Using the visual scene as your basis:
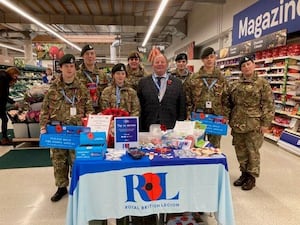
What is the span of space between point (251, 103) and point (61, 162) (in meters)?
2.35

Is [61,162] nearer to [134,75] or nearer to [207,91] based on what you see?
[134,75]

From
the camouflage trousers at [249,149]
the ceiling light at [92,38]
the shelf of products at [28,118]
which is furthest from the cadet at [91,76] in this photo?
the ceiling light at [92,38]

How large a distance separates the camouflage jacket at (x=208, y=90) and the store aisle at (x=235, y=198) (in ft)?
3.70

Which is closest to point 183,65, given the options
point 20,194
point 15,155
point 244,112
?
point 244,112

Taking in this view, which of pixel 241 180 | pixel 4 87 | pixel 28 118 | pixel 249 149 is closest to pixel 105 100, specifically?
pixel 249 149

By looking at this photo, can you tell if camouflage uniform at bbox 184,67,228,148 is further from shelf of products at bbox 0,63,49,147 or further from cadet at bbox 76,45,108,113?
shelf of products at bbox 0,63,49,147

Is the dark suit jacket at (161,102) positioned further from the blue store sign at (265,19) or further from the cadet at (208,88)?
the blue store sign at (265,19)

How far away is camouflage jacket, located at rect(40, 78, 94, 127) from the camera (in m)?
2.91

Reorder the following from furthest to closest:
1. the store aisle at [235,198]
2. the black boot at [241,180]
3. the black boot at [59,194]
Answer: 1. the black boot at [241,180]
2. the black boot at [59,194]
3. the store aisle at [235,198]

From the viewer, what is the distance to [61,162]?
3.08 meters

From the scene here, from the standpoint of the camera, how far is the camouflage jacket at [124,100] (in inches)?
114

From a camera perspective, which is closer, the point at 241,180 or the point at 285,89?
the point at 241,180

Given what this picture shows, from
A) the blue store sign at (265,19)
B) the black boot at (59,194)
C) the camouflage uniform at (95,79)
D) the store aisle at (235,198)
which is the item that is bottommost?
the store aisle at (235,198)

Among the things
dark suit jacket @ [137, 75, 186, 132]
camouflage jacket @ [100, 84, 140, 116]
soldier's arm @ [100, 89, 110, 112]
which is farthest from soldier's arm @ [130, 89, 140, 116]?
soldier's arm @ [100, 89, 110, 112]
